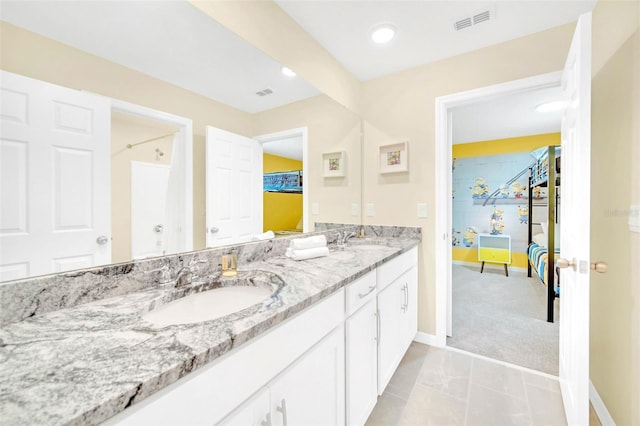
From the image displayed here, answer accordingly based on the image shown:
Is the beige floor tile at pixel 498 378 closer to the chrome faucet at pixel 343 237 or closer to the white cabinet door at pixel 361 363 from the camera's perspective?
the white cabinet door at pixel 361 363

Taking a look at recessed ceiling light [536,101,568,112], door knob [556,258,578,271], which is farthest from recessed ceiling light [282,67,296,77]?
recessed ceiling light [536,101,568,112]

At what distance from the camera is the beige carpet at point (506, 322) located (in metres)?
2.08

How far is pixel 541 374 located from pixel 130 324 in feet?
8.07

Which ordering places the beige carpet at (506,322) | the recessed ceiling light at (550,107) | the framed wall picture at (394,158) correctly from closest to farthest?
1. the beige carpet at (506,322)
2. the framed wall picture at (394,158)
3. the recessed ceiling light at (550,107)

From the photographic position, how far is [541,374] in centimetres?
183

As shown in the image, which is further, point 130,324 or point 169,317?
point 169,317

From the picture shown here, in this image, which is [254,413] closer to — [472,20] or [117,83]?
[117,83]

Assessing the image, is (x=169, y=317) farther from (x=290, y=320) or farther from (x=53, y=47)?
(x=53, y=47)

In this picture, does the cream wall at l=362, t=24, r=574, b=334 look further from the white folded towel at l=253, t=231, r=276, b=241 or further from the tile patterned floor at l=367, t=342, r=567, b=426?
the white folded towel at l=253, t=231, r=276, b=241

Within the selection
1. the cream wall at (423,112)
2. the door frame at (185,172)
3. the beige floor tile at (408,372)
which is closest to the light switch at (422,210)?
the cream wall at (423,112)

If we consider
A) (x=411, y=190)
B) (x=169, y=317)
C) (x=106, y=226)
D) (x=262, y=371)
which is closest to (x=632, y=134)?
(x=411, y=190)

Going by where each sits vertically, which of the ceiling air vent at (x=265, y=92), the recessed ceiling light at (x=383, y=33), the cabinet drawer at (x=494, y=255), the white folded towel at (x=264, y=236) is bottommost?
the cabinet drawer at (x=494, y=255)

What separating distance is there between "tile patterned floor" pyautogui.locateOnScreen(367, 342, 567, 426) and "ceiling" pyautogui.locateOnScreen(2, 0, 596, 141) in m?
1.92

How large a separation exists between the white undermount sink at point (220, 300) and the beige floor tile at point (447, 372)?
4.53ft
